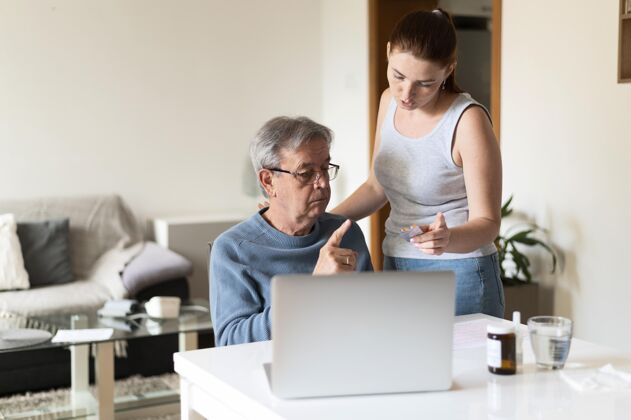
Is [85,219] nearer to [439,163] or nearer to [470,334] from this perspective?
[439,163]

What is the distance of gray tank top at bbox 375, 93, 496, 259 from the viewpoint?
7.35ft

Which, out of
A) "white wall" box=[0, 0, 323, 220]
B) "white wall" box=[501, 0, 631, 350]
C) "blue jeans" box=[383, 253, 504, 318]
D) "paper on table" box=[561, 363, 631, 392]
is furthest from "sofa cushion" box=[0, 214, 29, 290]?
"paper on table" box=[561, 363, 631, 392]

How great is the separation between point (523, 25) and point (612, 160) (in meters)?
0.82

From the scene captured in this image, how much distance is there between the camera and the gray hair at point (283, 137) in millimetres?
2154

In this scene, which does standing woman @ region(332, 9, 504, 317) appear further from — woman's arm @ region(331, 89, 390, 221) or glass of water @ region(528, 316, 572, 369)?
glass of water @ region(528, 316, 572, 369)

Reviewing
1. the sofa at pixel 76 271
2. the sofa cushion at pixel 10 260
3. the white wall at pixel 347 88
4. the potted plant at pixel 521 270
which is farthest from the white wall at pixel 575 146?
the sofa cushion at pixel 10 260

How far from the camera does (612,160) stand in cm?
372

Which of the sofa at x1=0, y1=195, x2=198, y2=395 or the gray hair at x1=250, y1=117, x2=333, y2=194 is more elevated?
the gray hair at x1=250, y1=117, x2=333, y2=194

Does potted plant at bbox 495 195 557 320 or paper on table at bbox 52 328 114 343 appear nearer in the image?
paper on table at bbox 52 328 114 343

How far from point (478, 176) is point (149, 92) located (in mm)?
3372

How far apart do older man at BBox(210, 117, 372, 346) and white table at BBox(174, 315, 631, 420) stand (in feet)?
0.70

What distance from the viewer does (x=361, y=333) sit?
4.94 feet

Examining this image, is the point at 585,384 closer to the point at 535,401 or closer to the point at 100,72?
the point at 535,401

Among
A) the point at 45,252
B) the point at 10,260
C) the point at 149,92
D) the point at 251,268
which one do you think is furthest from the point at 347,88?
the point at 251,268
